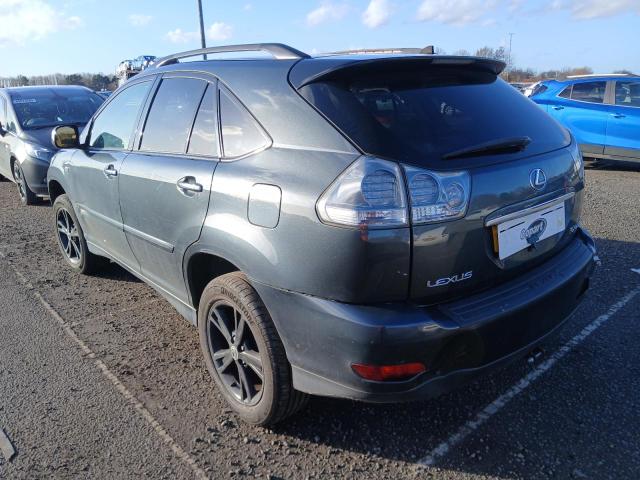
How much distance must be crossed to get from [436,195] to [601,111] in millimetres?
8437

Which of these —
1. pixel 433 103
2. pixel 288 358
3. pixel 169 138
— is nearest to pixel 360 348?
pixel 288 358

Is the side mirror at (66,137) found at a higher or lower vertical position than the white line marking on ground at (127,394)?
higher

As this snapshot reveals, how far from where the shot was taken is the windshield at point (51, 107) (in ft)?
25.9

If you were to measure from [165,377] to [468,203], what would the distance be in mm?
2015

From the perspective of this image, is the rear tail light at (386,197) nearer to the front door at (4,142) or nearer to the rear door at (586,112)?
the front door at (4,142)

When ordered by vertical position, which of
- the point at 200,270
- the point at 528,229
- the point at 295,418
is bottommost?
the point at 295,418

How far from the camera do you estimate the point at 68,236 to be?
476 cm

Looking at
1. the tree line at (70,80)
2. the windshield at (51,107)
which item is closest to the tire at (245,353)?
the windshield at (51,107)

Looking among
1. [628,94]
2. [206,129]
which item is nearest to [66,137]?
[206,129]

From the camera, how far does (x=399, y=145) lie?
1982 mm

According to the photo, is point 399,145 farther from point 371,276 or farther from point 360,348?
point 360,348

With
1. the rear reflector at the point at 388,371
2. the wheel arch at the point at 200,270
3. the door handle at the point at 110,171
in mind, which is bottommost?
the rear reflector at the point at 388,371

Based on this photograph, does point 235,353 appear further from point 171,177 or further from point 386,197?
point 386,197

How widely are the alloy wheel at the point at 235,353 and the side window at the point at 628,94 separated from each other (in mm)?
8598
